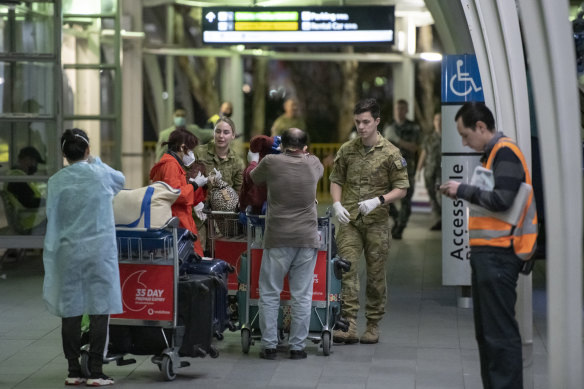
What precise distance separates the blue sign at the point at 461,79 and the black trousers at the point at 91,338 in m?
4.62

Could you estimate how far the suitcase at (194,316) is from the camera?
763cm

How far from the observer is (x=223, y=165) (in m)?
9.86

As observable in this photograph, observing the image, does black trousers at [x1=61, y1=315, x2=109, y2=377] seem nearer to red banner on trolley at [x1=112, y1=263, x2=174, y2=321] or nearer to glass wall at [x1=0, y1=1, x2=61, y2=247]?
red banner on trolley at [x1=112, y1=263, x2=174, y2=321]

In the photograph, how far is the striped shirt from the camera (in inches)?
240

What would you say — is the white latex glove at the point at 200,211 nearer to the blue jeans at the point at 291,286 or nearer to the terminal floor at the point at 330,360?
the terminal floor at the point at 330,360

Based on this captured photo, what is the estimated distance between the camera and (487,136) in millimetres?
6309

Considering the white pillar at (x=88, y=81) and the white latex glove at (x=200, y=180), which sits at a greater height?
the white pillar at (x=88, y=81)

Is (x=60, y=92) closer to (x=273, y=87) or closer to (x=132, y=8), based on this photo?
(x=132, y=8)

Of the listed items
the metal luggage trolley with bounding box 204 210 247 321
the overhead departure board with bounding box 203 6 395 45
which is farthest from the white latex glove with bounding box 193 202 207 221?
the overhead departure board with bounding box 203 6 395 45

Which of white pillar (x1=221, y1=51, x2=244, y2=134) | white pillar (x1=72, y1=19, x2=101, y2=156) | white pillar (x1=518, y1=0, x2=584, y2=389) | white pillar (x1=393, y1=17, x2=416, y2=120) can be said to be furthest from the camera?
white pillar (x1=393, y1=17, x2=416, y2=120)

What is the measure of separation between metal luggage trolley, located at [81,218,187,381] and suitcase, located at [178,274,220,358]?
9 cm

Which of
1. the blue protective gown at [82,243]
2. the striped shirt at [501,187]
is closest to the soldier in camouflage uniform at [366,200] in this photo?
the blue protective gown at [82,243]

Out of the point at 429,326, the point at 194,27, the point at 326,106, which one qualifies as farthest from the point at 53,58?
the point at 326,106

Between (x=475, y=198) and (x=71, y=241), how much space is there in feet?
8.59
